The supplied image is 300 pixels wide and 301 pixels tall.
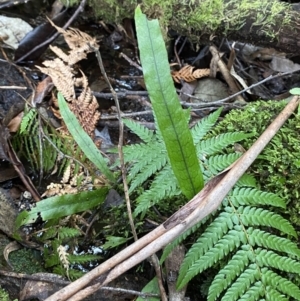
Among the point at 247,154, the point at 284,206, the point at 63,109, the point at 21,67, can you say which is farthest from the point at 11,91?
the point at 284,206

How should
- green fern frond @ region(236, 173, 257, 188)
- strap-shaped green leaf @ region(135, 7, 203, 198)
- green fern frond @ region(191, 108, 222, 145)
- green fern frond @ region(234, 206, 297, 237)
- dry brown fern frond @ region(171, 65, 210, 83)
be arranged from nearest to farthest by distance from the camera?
strap-shaped green leaf @ region(135, 7, 203, 198)
green fern frond @ region(234, 206, 297, 237)
green fern frond @ region(236, 173, 257, 188)
green fern frond @ region(191, 108, 222, 145)
dry brown fern frond @ region(171, 65, 210, 83)

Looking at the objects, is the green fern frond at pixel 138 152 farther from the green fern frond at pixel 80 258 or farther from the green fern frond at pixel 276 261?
the green fern frond at pixel 276 261

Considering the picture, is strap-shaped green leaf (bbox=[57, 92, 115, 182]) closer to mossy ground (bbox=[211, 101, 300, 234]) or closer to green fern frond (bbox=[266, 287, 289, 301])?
mossy ground (bbox=[211, 101, 300, 234])

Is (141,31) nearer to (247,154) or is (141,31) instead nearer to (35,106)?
(247,154)

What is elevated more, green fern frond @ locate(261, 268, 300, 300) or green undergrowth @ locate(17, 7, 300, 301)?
green undergrowth @ locate(17, 7, 300, 301)

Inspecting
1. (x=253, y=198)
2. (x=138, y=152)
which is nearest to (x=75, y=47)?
(x=138, y=152)

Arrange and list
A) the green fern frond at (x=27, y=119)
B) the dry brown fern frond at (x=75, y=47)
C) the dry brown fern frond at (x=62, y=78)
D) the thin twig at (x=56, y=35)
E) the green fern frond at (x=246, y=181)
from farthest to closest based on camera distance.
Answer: the thin twig at (x=56, y=35), the dry brown fern frond at (x=75, y=47), the dry brown fern frond at (x=62, y=78), the green fern frond at (x=27, y=119), the green fern frond at (x=246, y=181)

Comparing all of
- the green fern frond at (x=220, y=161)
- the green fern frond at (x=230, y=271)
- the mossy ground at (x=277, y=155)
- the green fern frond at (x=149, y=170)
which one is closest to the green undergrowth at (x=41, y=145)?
the green fern frond at (x=149, y=170)

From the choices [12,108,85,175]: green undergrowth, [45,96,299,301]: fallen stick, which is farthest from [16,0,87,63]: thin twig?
[45,96,299,301]: fallen stick
